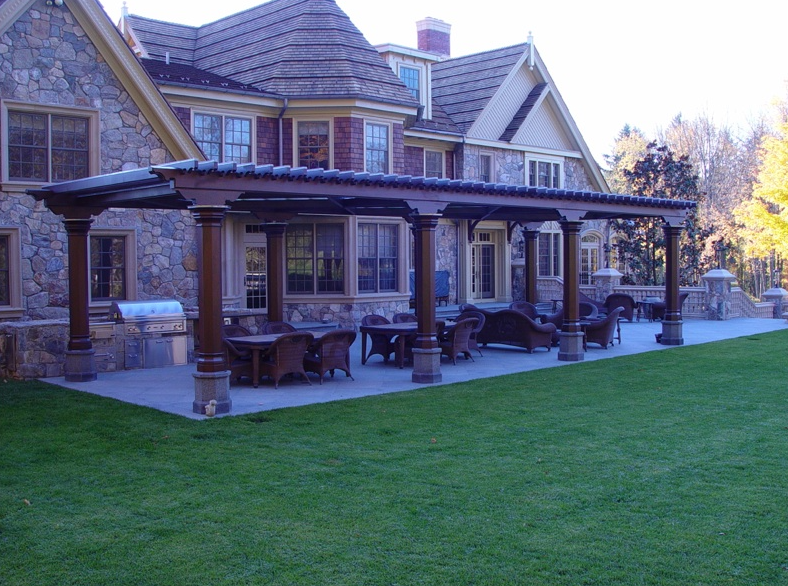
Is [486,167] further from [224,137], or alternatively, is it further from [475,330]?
[475,330]

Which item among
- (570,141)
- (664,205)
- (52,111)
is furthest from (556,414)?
(570,141)

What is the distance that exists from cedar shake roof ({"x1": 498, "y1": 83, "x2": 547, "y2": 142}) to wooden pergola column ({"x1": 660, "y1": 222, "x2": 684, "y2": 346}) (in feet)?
33.5

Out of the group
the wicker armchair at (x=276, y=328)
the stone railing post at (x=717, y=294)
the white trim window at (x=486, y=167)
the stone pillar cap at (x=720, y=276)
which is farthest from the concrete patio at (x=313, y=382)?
the white trim window at (x=486, y=167)

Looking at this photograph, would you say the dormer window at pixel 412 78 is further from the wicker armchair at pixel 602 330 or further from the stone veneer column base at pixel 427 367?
the stone veneer column base at pixel 427 367

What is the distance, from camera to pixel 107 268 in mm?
17172

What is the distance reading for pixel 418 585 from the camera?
5.06m

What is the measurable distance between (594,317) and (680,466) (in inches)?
469

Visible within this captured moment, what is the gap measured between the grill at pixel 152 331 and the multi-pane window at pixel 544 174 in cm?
1647

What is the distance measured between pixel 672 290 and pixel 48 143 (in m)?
13.5

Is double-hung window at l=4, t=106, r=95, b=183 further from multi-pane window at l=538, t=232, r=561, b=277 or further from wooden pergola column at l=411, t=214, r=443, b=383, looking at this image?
multi-pane window at l=538, t=232, r=561, b=277

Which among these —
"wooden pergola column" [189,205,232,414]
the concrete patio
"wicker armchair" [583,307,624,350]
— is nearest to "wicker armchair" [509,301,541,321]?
the concrete patio

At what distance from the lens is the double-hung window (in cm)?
1598

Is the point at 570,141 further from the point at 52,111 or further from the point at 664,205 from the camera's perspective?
the point at 52,111

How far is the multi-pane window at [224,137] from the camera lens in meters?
20.2
